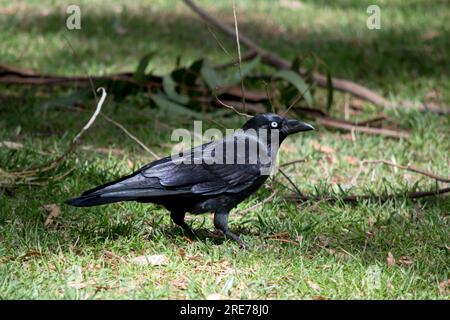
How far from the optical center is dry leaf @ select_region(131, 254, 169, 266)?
423cm

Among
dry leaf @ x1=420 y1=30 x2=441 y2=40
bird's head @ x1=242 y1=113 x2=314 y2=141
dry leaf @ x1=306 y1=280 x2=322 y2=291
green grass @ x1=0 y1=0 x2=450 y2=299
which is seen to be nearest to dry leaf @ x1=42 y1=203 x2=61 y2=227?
green grass @ x1=0 y1=0 x2=450 y2=299

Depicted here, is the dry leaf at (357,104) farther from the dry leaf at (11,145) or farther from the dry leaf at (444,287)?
the dry leaf at (444,287)

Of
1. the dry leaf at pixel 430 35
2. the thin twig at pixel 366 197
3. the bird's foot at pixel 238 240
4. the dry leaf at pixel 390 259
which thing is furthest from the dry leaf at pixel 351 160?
the dry leaf at pixel 430 35

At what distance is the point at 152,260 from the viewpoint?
4273 mm

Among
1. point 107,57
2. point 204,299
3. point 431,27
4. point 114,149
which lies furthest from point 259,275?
point 431,27

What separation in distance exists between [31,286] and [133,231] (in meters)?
0.86

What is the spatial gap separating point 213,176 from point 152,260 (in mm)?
562

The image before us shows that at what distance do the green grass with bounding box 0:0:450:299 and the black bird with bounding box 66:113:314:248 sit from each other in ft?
0.72

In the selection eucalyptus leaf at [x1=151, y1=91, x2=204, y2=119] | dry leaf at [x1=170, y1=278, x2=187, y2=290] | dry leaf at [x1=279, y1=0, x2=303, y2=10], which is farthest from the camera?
dry leaf at [x1=279, y1=0, x2=303, y2=10]

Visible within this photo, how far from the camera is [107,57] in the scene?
27.6ft

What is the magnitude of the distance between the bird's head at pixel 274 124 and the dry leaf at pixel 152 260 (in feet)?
3.01

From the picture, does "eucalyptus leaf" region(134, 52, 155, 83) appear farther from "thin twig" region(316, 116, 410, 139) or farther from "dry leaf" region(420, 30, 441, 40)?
"dry leaf" region(420, 30, 441, 40)

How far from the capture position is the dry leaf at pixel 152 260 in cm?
423
